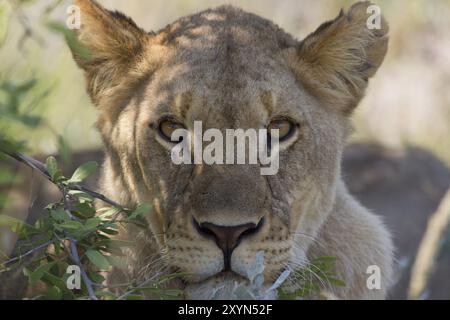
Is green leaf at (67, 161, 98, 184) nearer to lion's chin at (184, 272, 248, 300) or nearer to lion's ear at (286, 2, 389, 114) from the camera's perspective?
lion's chin at (184, 272, 248, 300)

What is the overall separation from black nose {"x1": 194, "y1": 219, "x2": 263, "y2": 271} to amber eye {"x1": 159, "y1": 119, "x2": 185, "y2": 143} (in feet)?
1.97

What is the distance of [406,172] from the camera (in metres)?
7.99

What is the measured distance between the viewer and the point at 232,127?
371cm

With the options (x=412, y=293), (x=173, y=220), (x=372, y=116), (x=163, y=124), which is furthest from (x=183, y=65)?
(x=372, y=116)

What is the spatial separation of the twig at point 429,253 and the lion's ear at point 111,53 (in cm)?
312

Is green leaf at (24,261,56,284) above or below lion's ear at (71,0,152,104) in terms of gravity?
below

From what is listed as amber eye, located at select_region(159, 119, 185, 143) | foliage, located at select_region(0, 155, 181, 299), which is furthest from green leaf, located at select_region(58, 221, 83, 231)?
amber eye, located at select_region(159, 119, 185, 143)

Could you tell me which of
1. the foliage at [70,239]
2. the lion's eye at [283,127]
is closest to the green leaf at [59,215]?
the foliage at [70,239]

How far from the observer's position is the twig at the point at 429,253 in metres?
6.43

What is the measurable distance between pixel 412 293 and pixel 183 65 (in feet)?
10.4

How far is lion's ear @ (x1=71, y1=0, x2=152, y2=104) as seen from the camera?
409 cm

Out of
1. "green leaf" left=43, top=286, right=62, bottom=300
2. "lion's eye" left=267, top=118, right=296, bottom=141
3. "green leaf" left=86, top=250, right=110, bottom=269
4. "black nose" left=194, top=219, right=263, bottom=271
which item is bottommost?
"green leaf" left=43, top=286, right=62, bottom=300

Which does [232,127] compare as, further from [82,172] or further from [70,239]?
[70,239]
